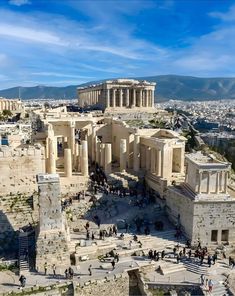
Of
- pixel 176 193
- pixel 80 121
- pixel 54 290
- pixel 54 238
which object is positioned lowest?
pixel 54 290

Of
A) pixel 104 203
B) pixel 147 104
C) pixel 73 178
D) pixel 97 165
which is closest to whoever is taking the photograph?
pixel 104 203

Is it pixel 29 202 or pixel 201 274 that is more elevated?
pixel 29 202

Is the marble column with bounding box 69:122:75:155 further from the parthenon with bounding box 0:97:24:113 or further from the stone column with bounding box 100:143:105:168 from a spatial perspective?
the parthenon with bounding box 0:97:24:113

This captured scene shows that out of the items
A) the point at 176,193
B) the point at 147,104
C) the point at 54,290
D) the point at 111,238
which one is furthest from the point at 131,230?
the point at 147,104

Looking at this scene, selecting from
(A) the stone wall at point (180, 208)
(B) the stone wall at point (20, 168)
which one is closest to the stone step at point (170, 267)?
(A) the stone wall at point (180, 208)

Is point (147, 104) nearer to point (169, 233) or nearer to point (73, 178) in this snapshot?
point (73, 178)

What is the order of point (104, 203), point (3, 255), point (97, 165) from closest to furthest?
point (3, 255) → point (104, 203) → point (97, 165)

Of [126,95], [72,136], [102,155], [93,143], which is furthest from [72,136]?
[126,95]

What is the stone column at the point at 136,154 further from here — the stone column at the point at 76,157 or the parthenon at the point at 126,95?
the parthenon at the point at 126,95

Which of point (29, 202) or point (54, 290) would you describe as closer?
point (54, 290)
